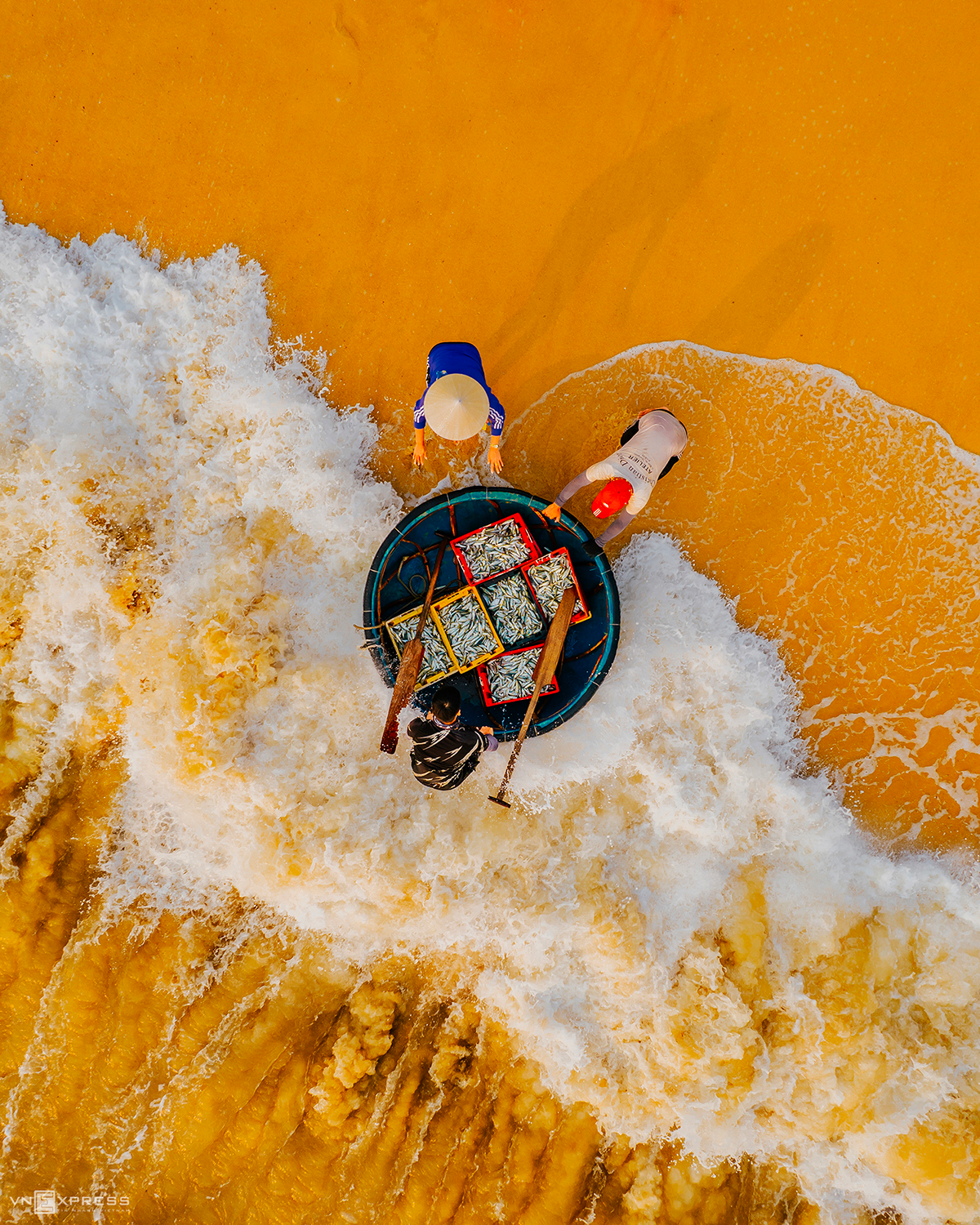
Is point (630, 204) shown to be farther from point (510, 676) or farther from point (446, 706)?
point (446, 706)

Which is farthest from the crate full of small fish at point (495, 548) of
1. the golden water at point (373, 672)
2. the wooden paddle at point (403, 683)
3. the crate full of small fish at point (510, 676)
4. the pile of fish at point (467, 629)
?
the golden water at point (373, 672)

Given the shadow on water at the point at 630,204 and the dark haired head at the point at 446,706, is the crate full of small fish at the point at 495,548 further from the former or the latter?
the shadow on water at the point at 630,204

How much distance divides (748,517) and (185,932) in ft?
19.2

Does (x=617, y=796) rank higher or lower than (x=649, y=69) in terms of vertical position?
lower

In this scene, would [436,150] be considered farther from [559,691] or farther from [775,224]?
[559,691]

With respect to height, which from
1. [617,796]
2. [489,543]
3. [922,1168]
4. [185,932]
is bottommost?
[185,932]

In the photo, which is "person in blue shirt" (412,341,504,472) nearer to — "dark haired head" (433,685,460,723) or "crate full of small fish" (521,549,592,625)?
"crate full of small fish" (521,549,592,625)

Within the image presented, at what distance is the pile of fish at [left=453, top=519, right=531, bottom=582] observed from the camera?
4.93 meters

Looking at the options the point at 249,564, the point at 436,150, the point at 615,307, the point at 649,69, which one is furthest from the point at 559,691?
the point at 649,69

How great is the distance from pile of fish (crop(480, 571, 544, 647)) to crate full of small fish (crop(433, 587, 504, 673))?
7cm

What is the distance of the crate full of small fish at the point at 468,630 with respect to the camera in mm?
4910

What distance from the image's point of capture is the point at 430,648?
4926mm

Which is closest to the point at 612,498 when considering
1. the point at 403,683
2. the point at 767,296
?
the point at 403,683

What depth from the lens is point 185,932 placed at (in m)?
5.15
